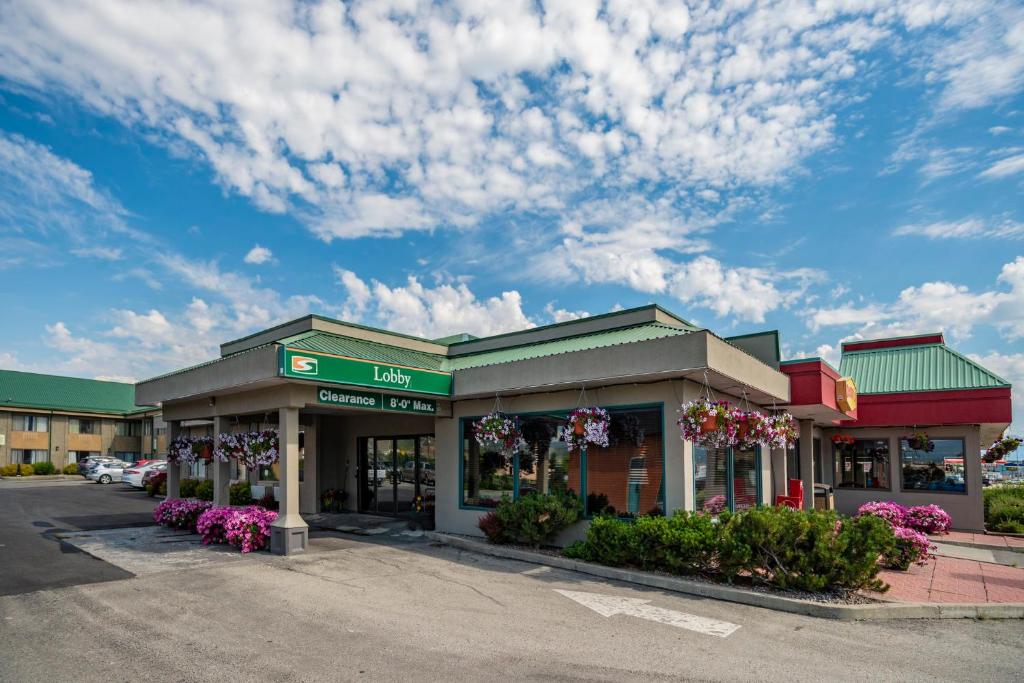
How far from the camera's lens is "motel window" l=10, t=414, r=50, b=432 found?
46.2 m

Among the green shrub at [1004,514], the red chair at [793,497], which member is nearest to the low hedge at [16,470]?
the red chair at [793,497]

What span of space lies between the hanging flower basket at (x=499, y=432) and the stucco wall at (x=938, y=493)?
43.3 ft

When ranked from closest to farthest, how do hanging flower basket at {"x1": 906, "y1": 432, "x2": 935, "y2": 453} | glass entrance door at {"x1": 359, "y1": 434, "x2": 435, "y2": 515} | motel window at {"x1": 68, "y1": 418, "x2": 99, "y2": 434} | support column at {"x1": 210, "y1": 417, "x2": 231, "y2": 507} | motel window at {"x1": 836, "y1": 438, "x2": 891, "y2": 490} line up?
support column at {"x1": 210, "y1": 417, "x2": 231, "y2": 507}, glass entrance door at {"x1": 359, "y1": 434, "x2": 435, "y2": 515}, hanging flower basket at {"x1": 906, "y1": 432, "x2": 935, "y2": 453}, motel window at {"x1": 836, "y1": 438, "x2": 891, "y2": 490}, motel window at {"x1": 68, "y1": 418, "x2": 99, "y2": 434}

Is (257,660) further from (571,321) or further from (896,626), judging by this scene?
(571,321)

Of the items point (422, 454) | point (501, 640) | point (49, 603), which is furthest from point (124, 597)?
point (422, 454)

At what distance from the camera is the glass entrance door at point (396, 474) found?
18.4m

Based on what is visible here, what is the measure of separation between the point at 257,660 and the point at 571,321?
1116 cm

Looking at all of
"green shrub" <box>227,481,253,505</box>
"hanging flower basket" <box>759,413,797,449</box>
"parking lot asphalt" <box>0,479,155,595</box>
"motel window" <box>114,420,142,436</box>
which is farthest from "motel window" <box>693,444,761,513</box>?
"motel window" <box>114,420,142,436</box>

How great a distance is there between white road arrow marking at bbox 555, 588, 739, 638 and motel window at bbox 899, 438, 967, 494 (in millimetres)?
14565

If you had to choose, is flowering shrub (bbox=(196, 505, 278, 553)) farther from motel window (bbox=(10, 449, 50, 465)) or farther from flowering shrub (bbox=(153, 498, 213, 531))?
motel window (bbox=(10, 449, 50, 465))

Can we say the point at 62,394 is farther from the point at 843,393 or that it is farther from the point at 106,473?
the point at 843,393

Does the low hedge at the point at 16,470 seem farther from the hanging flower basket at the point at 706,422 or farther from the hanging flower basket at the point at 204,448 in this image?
the hanging flower basket at the point at 706,422

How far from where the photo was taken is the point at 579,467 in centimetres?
1319

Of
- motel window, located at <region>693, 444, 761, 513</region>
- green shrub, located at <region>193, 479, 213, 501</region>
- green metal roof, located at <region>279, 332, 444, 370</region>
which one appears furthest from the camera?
green shrub, located at <region>193, 479, 213, 501</region>
